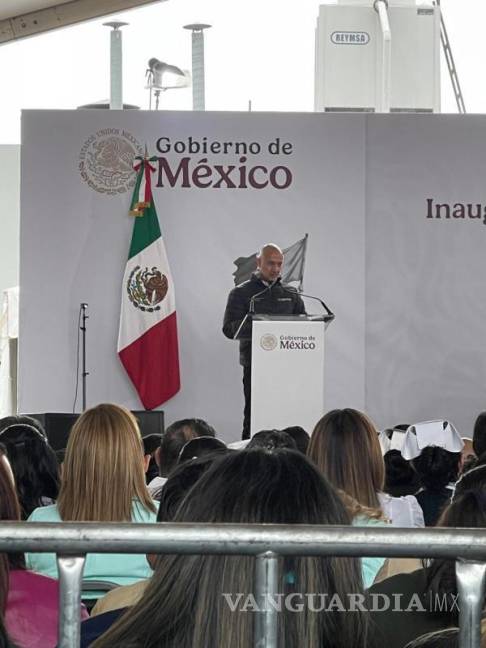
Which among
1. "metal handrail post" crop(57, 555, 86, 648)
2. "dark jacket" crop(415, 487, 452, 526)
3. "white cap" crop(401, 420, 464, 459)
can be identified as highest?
"metal handrail post" crop(57, 555, 86, 648)

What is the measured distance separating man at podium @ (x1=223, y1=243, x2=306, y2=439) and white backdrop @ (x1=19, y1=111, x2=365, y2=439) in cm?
21

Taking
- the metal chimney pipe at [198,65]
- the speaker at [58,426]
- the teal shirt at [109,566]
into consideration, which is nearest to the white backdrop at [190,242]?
the speaker at [58,426]

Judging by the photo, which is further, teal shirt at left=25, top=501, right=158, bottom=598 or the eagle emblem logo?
the eagle emblem logo

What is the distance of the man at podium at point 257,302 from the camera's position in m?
8.26

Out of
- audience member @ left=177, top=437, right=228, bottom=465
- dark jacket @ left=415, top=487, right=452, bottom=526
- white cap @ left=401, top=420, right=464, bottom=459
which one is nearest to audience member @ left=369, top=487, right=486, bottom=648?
audience member @ left=177, top=437, right=228, bottom=465

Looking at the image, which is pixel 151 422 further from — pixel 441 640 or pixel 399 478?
pixel 441 640

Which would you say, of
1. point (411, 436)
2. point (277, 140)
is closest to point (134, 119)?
point (277, 140)

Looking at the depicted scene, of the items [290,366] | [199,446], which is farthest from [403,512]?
[290,366]

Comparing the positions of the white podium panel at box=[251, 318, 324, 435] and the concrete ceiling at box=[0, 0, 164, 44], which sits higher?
the concrete ceiling at box=[0, 0, 164, 44]

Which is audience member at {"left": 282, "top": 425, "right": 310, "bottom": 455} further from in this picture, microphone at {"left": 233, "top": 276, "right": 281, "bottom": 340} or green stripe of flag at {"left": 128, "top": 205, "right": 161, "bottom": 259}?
green stripe of flag at {"left": 128, "top": 205, "right": 161, "bottom": 259}

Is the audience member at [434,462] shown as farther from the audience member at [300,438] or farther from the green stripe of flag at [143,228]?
the green stripe of flag at [143,228]

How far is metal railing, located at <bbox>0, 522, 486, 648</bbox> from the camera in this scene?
1.07 metres

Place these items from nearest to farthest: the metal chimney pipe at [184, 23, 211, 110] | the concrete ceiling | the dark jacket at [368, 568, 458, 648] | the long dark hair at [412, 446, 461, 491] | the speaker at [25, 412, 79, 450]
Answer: the dark jacket at [368, 568, 458, 648] < the long dark hair at [412, 446, 461, 491] < the speaker at [25, 412, 79, 450] < the concrete ceiling < the metal chimney pipe at [184, 23, 211, 110]

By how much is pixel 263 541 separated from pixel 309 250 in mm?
Result: 7845
